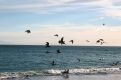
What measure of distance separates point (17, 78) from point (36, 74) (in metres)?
4.68

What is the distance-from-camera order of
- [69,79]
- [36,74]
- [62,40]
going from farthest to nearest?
1. [36,74]
2. [69,79]
3. [62,40]

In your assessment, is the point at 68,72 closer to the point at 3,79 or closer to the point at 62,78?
the point at 62,78

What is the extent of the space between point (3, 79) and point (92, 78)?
378 inches

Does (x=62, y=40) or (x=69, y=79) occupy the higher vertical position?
(x=62, y=40)

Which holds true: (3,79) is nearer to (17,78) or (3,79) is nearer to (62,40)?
(17,78)

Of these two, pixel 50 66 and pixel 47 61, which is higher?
pixel 47 61

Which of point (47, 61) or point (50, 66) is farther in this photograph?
point (47, 61)

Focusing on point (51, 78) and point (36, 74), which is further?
point (36, 74)

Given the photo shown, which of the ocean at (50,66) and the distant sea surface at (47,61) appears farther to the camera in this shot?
the distant sea surface at (47,61)

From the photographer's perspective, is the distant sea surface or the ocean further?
the distant sea surface

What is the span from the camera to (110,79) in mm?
42875

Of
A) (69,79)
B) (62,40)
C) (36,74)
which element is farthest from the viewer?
(36,74)

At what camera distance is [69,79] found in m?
42.4

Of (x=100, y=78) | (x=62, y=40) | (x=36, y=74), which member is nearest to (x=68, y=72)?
(x=36, y=74)
